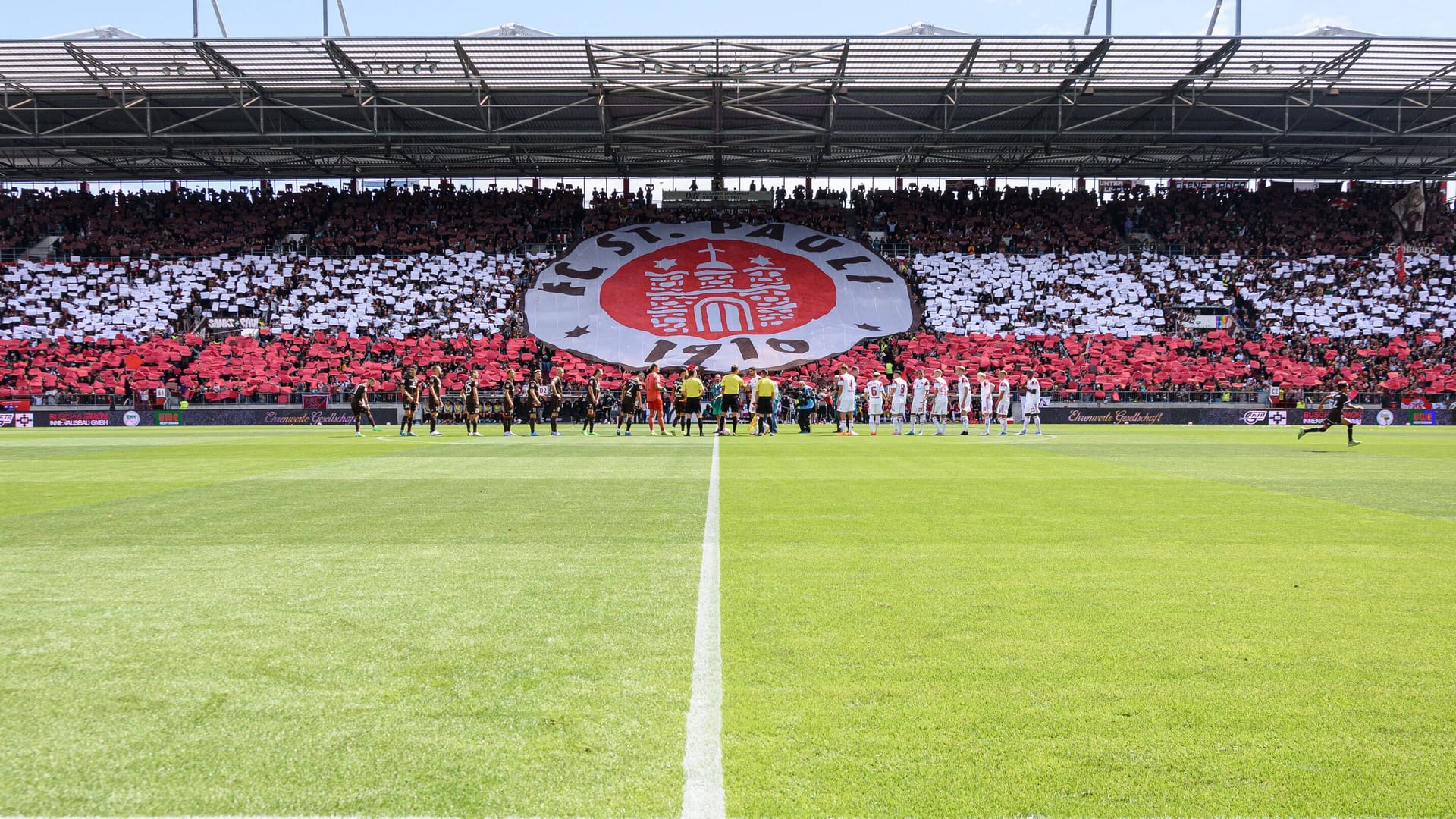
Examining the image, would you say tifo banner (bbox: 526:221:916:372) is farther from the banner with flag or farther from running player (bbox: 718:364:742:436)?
the banner with flag

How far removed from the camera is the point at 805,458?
17.7 metres

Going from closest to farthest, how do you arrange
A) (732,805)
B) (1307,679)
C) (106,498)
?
(732,805)
(1307,679)
(106,498)

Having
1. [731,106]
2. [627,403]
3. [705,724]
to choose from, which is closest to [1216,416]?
[731,106]

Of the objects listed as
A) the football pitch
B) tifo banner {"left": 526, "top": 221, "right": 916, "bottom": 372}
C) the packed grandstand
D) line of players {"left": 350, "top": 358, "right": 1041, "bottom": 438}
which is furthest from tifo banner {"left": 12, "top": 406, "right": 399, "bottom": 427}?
the football pitch

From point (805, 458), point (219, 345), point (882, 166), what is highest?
point (882, 166)

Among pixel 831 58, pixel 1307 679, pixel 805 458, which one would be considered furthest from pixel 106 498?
pixel 831 58

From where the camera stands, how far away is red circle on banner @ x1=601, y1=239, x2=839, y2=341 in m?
44.0

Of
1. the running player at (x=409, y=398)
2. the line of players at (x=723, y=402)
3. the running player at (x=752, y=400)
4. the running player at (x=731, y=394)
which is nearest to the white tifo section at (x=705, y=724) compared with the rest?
the running player at (x=731, y=394)

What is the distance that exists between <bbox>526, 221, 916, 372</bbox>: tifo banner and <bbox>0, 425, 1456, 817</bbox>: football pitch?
32078 millimetres

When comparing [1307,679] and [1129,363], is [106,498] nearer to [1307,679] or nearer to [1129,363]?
[1307,679]

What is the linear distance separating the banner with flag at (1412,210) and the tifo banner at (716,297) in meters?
27.1

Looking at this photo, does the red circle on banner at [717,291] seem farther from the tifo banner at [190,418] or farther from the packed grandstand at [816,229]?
the tifo banner at [190,418]

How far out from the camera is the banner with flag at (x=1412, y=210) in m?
52.4

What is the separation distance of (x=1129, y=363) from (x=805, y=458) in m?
28.1
